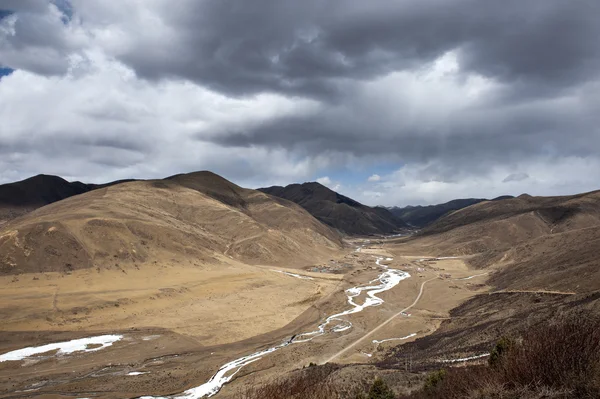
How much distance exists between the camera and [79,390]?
1342 inches

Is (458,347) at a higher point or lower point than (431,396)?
lower

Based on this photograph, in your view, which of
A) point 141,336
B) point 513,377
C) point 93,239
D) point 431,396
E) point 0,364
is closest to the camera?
point 513,377

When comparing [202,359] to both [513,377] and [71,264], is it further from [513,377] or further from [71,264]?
[71,264]

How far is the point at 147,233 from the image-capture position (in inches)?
4122

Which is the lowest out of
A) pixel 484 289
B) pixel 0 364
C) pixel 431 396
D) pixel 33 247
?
pixel 484 289

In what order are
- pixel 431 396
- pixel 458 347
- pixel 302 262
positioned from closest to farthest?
pixel 431 396 → pixel 458 347 → pixel 302 262

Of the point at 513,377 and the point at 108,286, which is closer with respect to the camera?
the point at 513,377

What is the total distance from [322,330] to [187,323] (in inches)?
768

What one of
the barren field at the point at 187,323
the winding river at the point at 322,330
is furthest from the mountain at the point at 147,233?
the winding river at the point at 322,330

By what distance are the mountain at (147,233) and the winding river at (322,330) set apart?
41.6m

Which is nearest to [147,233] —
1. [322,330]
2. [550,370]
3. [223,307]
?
[223,307]

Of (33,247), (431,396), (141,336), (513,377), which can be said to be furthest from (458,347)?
(33,247)

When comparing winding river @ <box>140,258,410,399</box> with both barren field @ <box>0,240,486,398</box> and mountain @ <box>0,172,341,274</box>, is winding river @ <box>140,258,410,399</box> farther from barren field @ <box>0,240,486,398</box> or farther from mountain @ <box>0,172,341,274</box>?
mountain @ <box>0,172,341,274</box>

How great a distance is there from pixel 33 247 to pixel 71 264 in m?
8.42
